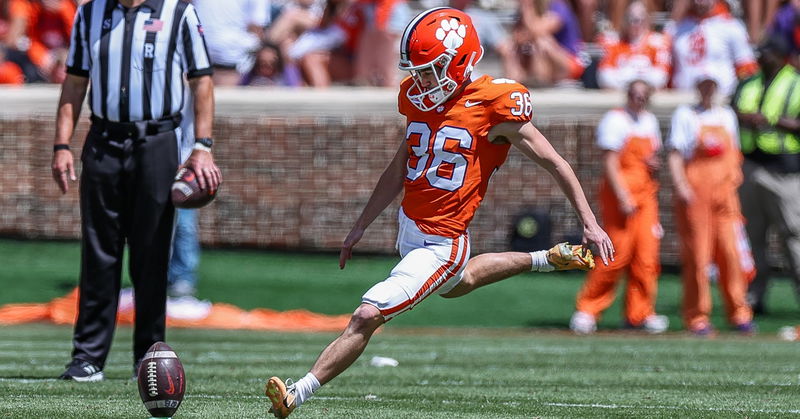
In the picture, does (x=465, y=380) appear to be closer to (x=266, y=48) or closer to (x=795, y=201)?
(x=795, y=201)

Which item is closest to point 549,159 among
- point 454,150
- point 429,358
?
point 454,150

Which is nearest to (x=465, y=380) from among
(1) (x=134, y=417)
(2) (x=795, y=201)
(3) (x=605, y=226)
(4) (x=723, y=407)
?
(4) (x=723, y=407)

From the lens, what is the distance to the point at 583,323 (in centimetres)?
1283

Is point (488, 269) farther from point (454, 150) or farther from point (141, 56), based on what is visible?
point (141, 56)

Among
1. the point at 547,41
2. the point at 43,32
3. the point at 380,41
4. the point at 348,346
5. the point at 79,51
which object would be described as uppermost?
the point at 79,51

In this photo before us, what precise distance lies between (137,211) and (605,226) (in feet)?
20.6

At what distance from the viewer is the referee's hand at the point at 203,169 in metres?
7.88

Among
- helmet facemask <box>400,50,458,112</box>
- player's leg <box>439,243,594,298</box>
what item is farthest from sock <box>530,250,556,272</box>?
helmet facemask <box>400,50,458,112</box>

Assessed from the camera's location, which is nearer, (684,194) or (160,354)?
(160,354)

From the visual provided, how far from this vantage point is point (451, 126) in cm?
654

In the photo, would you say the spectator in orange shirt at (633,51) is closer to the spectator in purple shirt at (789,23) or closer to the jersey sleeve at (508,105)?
the spectator in purple shirt at (789,23)

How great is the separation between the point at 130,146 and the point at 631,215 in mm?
6454

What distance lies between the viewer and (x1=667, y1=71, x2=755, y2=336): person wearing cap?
12938 mm

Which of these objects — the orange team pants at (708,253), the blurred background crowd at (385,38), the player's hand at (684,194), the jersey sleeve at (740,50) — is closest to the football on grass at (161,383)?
the orange team pants at (708,253)
